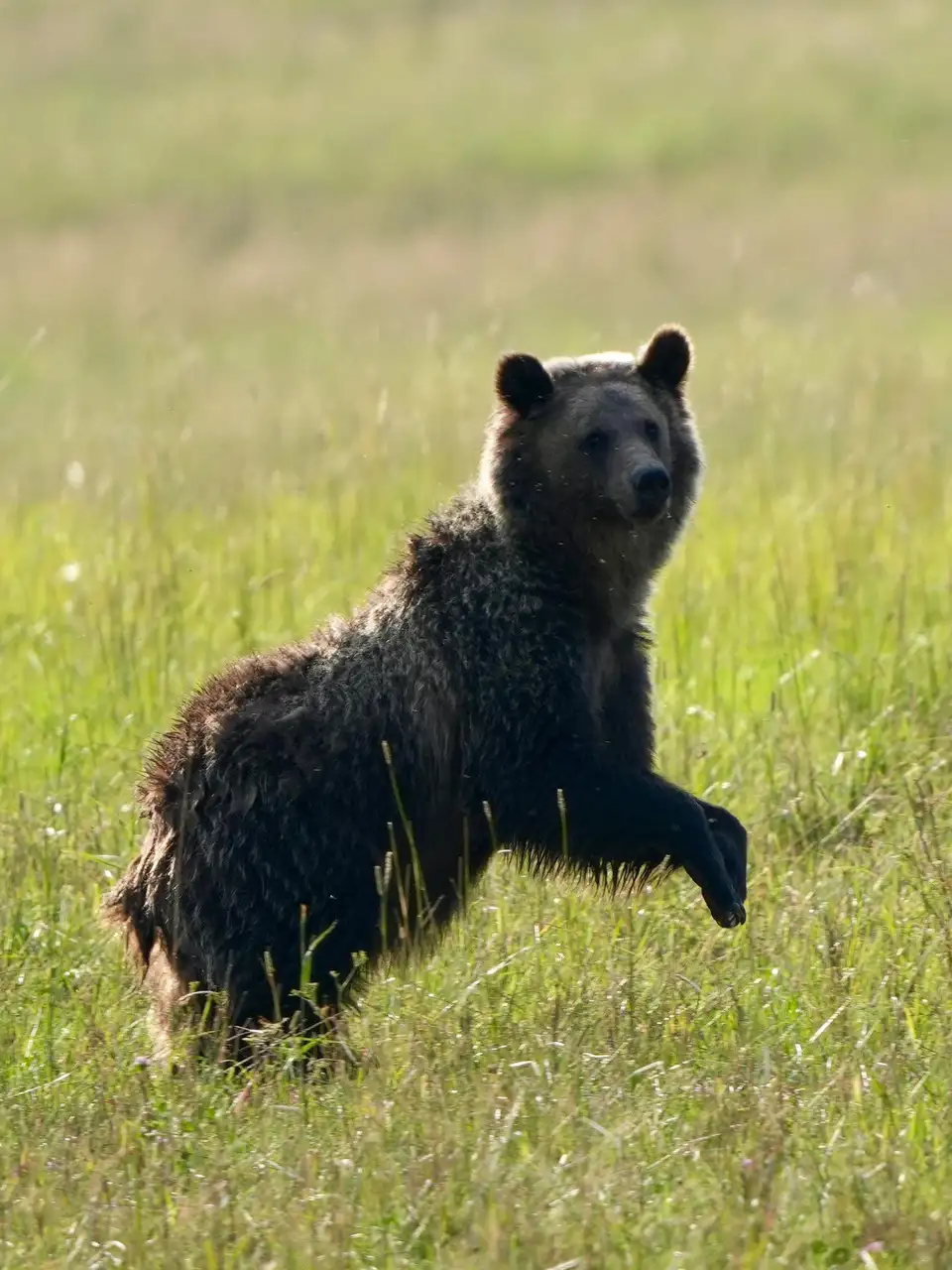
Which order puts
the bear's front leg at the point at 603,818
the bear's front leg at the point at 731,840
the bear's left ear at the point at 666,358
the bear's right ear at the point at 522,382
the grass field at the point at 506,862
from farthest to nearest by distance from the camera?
the bear's left ear at the point at 666,358 < the bear's right ear at the point at 522,382 < the bear's front leg at the point at 731,840 < the bear's front leg at the point at 603,818 < the grass field at the point at 506,862

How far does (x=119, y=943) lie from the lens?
5535mm

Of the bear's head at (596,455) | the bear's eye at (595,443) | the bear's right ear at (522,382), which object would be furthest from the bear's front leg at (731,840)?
the bear's right ear at (522,382)

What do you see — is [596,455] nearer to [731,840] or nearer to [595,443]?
[595,443]

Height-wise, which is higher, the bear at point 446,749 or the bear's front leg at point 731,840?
the bear at point 446,749

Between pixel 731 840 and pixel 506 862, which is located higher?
pixel 731 840

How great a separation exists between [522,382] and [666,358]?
0.46 metres

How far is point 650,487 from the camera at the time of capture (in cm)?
550

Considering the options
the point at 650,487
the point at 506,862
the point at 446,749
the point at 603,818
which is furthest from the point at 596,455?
the point at 506,862

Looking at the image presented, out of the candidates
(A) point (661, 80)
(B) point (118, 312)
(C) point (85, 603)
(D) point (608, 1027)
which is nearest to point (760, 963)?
(D) point (608, 1027)

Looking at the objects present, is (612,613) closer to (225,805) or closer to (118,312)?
(225,805)

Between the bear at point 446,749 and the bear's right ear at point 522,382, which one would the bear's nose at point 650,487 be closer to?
the bear at point 446,749

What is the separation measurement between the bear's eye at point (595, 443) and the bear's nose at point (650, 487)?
201 mm

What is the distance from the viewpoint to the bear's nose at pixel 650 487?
18.0ft

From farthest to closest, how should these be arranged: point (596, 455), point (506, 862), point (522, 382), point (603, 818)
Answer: point (506, 862)
point (522, 382)
point (596, 455)
point (603, 818)
